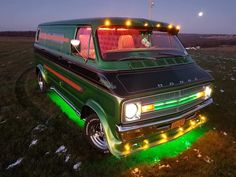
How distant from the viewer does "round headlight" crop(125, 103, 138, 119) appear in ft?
10.3

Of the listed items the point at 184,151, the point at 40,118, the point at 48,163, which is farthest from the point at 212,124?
the point at 40,118

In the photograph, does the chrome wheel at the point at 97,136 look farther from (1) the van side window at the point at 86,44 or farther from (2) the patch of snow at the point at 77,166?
(1) the van side window at the point at 86,44

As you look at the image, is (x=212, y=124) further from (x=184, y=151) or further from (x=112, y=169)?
(x=112, y=169)

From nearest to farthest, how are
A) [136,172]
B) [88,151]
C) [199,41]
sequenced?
[136,172]
[88,151]
[199,41]

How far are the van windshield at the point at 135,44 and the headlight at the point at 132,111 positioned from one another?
0.92 m

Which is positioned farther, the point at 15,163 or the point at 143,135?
the point at 15,163

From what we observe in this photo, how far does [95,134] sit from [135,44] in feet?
6.37

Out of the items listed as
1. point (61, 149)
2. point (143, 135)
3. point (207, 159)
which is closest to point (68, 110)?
point (61, 149)

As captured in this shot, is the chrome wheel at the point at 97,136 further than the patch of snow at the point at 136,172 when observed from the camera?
Yes

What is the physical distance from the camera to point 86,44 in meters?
4.05

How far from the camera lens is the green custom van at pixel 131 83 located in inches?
127

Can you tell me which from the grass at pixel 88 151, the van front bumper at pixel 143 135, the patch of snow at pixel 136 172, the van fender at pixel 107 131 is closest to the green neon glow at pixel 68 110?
the grass at pixel 88 151

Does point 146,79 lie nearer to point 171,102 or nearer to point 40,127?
point 171,102

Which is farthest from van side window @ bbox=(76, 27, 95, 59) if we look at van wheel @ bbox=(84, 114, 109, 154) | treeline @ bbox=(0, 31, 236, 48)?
treeline @ bbox=(0, 31, 236, 48)
